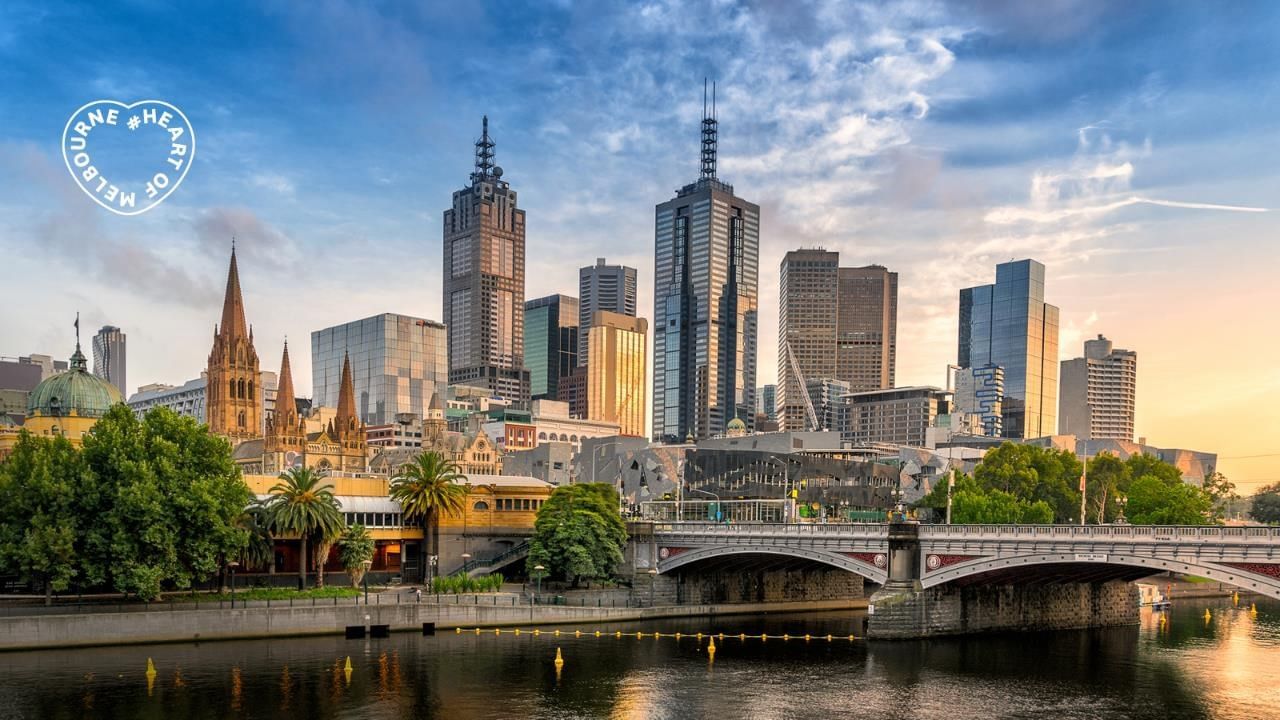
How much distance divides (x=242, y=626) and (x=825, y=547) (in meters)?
48.7

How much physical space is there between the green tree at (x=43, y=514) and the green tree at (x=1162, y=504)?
385 feet

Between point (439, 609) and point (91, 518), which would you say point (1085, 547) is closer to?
point (439, 609)

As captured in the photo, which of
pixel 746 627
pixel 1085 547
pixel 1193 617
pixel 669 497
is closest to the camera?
pixel 1085 547

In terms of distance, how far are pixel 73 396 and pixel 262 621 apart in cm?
5936

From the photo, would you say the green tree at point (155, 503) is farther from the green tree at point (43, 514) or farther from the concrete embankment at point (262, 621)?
the concrete embankment at point (262, 621)

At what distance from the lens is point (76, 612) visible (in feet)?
303

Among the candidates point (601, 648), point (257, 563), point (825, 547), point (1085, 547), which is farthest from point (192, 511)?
point (1085, 547)

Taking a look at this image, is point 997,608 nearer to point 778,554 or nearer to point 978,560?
point 978,560

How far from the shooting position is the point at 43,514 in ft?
308

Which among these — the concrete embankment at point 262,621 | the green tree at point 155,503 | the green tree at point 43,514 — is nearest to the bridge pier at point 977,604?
the concrete embankment at point 262,621

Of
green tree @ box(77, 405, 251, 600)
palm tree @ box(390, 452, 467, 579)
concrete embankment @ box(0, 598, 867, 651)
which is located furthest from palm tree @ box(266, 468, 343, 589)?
palm tree @ box(390, 452, 467, 579)

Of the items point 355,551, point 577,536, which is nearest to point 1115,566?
point 577,536

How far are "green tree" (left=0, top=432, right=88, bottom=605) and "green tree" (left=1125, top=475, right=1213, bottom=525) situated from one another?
385 feet

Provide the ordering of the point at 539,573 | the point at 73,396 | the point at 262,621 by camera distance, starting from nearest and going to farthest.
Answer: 1. the point at 262,621
2. the point at 539,573
3. the point at 73,396
